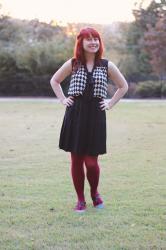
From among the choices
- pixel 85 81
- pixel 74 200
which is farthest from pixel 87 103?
pixel 74 200

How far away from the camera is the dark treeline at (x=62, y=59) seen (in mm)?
35750

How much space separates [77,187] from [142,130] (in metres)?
9.14

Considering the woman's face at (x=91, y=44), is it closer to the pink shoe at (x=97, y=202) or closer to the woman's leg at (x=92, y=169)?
the woman's leg at (x=92, y=169)

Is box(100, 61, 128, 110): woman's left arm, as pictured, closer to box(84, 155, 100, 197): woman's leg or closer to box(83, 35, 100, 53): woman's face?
box(83, 35, 100, 53): woman's face

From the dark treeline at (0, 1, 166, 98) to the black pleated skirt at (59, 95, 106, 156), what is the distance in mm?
25654

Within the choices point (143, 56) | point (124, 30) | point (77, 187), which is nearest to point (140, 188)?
point (77, 187)

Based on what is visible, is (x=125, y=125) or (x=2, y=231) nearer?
(x=2, y=231)

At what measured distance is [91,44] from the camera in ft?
17.0

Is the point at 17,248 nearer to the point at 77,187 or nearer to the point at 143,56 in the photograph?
the point at 77,187

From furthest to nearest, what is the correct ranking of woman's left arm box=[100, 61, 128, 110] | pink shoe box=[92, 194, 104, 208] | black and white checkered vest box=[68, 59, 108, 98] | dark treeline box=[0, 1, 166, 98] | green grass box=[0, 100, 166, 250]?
dark treeline box=[0, 1, 166, 98] < pink shoe box=[92, 194, 104, 208] < woman's left arm box=[100, 61, 128, 110] < black and white checkered vest box=[68, 59, 108, 98] < green grass box=[0, 100, 166, 250]

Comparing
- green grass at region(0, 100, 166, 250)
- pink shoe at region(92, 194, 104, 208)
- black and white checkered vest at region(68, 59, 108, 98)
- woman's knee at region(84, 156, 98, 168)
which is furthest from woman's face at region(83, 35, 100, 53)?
green grass at region(0, 100, 166, 250)

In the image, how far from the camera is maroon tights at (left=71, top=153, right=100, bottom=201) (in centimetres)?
527

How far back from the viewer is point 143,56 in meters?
44.2

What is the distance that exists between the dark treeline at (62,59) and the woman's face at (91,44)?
2559 cm
